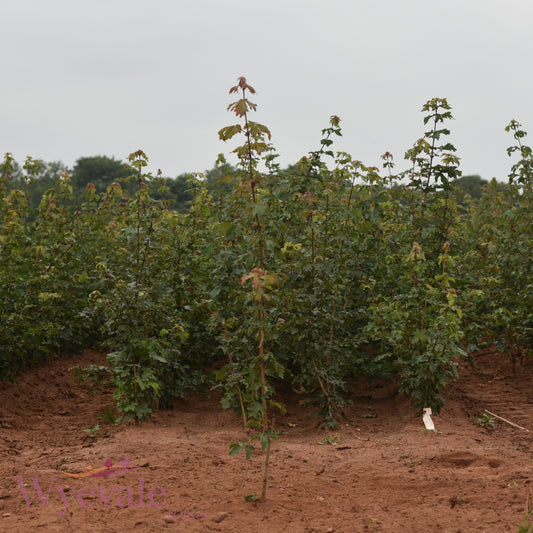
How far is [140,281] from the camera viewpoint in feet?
18.1

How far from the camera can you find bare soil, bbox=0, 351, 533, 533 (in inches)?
130

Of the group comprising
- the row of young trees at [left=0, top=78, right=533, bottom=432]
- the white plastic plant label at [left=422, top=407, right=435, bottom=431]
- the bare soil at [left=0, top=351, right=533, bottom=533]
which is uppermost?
the row of young trees at [left=0, top=78, right=533, bottom=432]

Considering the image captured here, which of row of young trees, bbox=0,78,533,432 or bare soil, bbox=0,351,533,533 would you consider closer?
bare soil, bbox=0,351,533,533

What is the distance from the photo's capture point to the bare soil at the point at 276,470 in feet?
10.8

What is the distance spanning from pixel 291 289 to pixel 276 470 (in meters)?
1.75

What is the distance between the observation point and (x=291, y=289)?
5402 millimetres

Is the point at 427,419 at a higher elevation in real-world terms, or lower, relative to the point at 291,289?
lower

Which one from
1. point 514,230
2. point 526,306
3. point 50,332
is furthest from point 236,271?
point 514,230

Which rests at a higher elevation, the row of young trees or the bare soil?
the row of young trees

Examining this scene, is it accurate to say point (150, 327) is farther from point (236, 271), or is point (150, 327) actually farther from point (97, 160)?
point (97, 160)

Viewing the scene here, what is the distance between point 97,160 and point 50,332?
3338 centimetres

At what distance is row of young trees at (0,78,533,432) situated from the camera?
5.18m

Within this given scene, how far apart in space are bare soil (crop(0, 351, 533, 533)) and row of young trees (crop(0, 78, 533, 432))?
0.30m

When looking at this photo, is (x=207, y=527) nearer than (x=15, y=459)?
Yes
